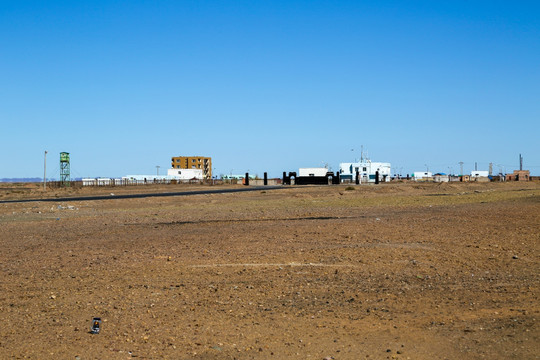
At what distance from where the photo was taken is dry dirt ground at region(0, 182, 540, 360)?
7129 mm

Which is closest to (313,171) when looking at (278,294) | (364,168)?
(364,168)

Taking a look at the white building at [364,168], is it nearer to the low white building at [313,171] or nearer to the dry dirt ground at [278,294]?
the low white building at [313,171]

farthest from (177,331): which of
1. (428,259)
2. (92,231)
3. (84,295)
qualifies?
(92,231)

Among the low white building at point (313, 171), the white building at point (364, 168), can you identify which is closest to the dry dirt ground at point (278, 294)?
the low white building at point (313, 171)

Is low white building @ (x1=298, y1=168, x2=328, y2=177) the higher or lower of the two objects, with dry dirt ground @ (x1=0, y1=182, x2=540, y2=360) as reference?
higher

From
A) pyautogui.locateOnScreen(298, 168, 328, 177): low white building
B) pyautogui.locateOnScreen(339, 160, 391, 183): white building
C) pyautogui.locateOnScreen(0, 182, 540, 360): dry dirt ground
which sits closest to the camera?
pyautogui.locateOnScreen(0, 182, 540, 360): dry dirt ground

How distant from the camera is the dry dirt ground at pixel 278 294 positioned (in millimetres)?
7129

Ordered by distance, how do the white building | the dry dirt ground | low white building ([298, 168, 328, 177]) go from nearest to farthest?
the dry dirt ground → low white building ([298, 168, 328, 177]) → the white building

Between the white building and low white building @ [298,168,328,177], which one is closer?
low white building @ [298,168,328,177]

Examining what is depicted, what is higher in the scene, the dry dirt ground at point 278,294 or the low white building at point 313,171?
the low white building at point 313,171

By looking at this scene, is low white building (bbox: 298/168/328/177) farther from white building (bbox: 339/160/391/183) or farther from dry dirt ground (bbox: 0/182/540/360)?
dry dirt ground (bbox: 0/182/540/360)

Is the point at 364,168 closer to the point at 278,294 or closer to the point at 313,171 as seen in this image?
the point at 313,171

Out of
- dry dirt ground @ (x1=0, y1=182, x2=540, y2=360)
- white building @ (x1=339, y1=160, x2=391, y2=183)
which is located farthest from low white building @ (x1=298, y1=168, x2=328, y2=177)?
dry dirt ground @ (x1=0, y1=182, x2=540, y2=360)

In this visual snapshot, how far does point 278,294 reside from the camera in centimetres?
952
